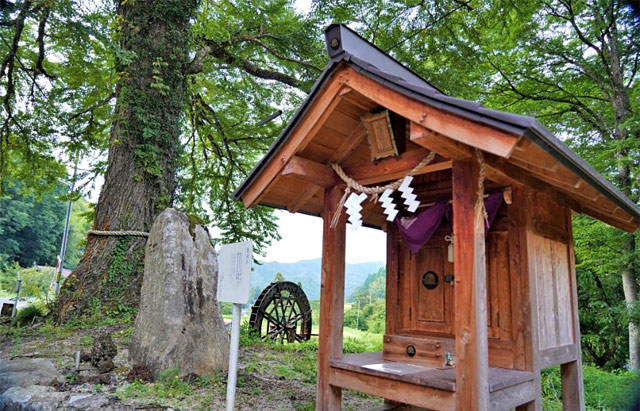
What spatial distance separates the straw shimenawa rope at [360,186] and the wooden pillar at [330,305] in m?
0.13

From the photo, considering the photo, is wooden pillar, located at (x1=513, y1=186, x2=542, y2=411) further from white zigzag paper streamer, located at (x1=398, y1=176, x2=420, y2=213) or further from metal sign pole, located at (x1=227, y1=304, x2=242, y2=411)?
metal sign pole, located at (x1=227, y1=304, x2=242, y2=411)

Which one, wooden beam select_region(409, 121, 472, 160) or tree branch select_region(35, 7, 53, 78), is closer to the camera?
wooden beam select_region(409, 121, 472, 160)

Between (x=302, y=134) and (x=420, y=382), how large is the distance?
97.1 inches

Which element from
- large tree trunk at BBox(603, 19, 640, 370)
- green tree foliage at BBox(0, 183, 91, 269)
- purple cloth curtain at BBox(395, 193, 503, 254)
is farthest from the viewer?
green tree foliage at BBox(0, 183, 91, 269)

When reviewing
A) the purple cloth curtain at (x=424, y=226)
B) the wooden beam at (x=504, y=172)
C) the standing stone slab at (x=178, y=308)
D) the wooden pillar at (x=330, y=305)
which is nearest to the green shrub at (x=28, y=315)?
the standing stone slab at (x=178, y=308)

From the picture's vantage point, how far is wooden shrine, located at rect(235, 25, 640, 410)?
116 inches

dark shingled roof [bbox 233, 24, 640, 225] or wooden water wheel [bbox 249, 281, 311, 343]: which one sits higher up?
dark shingled roof [bbox 233, 24, 640, 225]

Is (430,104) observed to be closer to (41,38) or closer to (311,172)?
(311,172)

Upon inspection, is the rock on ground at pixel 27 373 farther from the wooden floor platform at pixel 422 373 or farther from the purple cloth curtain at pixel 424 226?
the purple cloth curtain at pixel 424 226

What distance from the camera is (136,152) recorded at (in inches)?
304

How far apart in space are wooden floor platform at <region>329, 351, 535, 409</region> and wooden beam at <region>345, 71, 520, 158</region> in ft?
6.09

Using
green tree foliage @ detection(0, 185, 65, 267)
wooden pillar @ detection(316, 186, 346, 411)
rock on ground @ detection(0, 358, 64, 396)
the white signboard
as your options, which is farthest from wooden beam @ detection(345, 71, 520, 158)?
green tree foliage @ detection(0, 185, 65, 267)

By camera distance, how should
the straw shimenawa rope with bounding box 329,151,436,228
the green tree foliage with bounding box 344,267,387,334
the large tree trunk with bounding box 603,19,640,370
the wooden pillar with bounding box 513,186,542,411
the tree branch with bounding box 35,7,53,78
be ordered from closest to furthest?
the straw shimenawa rope with bounding box 329,151,436,228
the wooden pillar with bounding box 513,186,542,411
the tree branch with bounding box 35,7,53,78
the large tree trunk with bounding box 603,19,640,370
the green tree foliage with bounding box 344,267,387,334

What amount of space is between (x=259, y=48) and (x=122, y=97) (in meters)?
4.14
